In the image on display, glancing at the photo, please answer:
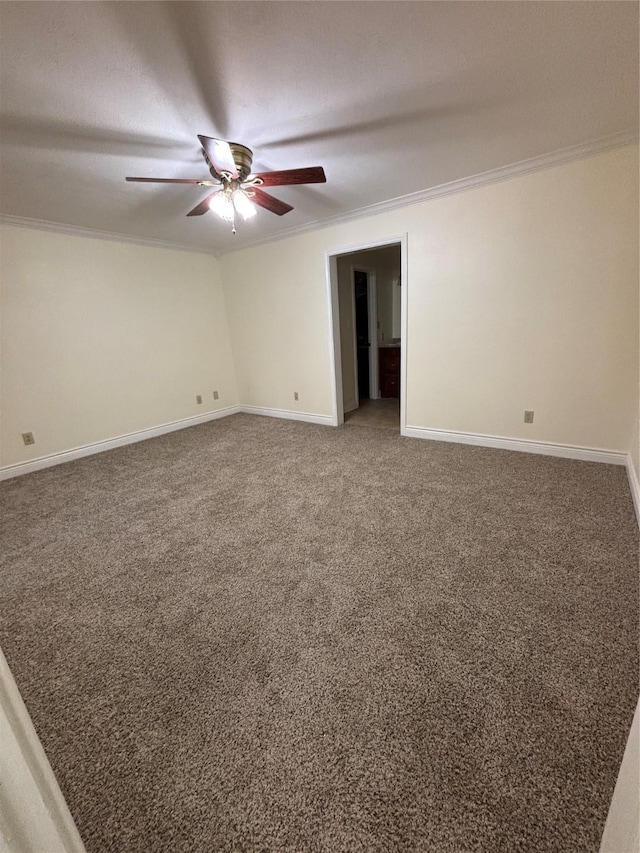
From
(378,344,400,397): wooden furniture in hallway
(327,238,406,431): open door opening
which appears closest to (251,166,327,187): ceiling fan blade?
(327,238,406,431): open door opening

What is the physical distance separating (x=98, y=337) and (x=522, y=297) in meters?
4.11

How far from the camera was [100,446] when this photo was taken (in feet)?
12.0

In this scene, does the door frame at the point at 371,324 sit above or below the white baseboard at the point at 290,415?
above

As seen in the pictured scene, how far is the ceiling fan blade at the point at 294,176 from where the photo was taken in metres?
1.81

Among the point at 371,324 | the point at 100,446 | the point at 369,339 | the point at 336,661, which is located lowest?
the point at 336,661

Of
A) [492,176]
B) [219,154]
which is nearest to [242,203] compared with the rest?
[219,154]

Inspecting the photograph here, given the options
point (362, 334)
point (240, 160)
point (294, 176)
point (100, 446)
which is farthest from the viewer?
point (362, 334)

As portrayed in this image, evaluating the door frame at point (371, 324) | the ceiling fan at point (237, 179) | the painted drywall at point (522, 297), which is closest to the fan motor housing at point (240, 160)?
the ceiling fan at point (237, 179)

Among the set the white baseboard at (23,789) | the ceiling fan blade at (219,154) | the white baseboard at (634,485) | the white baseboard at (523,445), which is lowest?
the white baseboard at (634,485)

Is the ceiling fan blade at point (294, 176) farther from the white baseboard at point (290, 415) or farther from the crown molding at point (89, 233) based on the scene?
the white baseboard at point (290, 415)

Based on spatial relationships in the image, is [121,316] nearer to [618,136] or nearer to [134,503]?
[134,503]

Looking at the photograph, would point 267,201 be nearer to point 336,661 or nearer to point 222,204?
point 222,204

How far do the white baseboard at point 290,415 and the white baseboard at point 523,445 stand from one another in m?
1.03

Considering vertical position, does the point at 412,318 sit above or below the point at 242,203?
below
